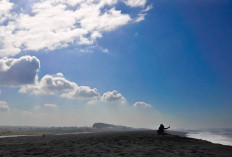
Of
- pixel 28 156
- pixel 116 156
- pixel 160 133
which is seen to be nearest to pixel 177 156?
pixel 116 156

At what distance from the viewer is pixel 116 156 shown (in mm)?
13852

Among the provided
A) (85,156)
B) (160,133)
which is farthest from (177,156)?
(160,133)

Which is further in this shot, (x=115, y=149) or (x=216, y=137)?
(x=216, y=137)

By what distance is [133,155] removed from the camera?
1441 centimetres

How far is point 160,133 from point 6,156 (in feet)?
111

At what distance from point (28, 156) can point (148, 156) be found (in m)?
7.93

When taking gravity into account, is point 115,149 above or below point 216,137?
above

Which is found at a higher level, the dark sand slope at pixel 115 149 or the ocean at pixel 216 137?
the dark sand slope at pixel 115 149

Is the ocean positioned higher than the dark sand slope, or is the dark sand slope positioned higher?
the dark sand slope

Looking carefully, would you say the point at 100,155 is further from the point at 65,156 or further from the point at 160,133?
the point at 160,133

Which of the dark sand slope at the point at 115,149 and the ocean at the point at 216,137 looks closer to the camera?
the dark sand slope at the point at 115,149

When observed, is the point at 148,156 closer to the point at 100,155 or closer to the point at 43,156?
the point at 100,155

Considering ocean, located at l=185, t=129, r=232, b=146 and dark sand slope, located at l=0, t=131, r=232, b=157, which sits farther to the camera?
ocean, located at l=185, t=129, r=232, b=146

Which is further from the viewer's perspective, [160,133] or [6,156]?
[160,133]
